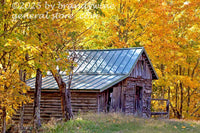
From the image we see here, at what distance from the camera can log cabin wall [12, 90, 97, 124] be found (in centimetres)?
1812

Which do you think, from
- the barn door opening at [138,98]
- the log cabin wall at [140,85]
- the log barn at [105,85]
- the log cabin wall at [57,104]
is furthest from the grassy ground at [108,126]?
the barn door opening at [138,98]

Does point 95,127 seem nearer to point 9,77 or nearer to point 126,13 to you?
point 9,77

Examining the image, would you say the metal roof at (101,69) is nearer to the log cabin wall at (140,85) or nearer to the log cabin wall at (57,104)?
the log cabin wall at (57,104)

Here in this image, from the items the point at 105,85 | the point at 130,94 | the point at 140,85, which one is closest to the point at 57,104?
the point at 105,85

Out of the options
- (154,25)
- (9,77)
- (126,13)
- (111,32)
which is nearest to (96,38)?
(111,32)

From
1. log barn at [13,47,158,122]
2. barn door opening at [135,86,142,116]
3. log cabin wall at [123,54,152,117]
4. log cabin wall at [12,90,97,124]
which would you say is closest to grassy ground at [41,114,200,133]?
log barn at [13,47,158,122]

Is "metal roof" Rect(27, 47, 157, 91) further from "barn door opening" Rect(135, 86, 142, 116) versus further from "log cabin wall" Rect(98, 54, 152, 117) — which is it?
"barn door opening" Rect(135, 86, 142, 116)

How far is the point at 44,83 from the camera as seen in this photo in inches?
760

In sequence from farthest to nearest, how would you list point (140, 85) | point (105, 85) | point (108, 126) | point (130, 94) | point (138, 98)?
point (138, 98), point (140, 85), point (130, 94), point (105, 85), point (108, 126)

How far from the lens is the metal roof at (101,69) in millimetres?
18062

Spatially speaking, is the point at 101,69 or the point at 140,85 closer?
the point at 101,69

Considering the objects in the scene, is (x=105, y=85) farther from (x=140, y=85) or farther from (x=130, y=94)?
(x=140, y=85)

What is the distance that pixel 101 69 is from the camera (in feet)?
65.9

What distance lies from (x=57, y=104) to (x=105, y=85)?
11.9 feet
